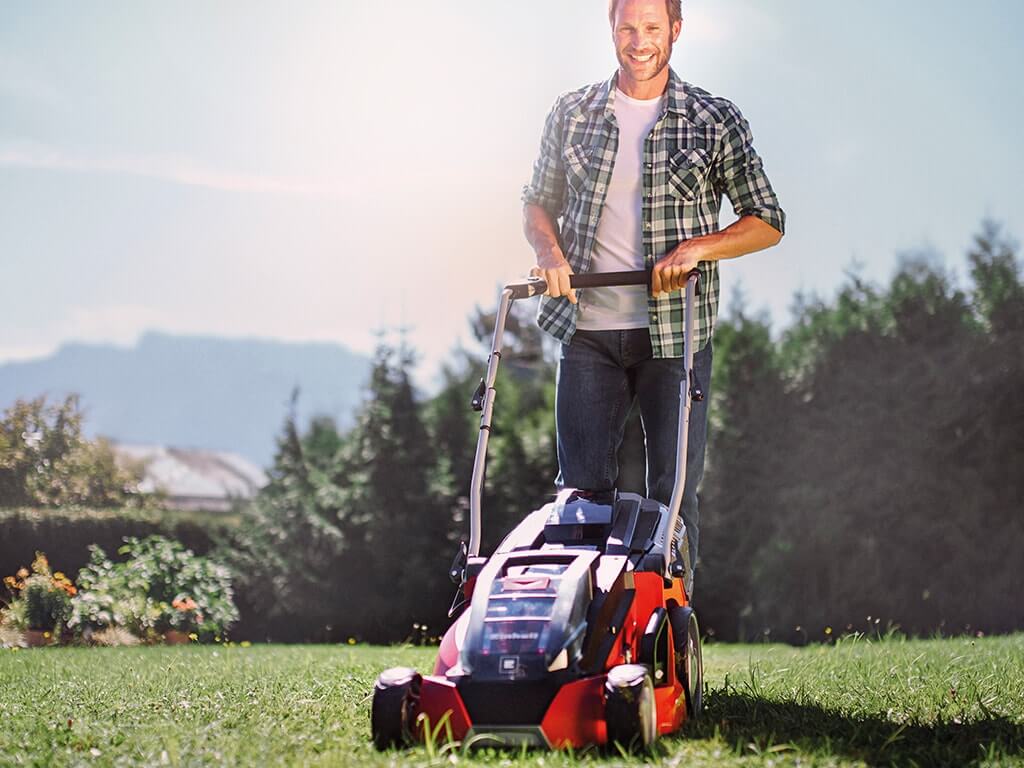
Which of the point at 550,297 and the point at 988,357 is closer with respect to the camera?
the point at 550,297

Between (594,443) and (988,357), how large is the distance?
334 inches

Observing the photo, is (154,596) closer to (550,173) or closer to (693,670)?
(550,173)

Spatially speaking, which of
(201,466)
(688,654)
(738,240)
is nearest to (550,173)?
(738,240)

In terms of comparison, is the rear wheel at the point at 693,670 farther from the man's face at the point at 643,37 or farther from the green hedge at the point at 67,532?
the green hedge at the point at 67,532

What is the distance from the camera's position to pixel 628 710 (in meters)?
2.78

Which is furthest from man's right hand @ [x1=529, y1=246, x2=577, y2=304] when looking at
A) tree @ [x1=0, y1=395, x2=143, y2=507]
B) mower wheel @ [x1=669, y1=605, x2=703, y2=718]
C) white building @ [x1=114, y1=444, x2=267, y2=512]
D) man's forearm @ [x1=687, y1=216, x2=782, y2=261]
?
white building @ [x1=114, y1=444, x2=267, y2=512]

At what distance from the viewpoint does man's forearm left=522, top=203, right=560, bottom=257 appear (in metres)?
3.79

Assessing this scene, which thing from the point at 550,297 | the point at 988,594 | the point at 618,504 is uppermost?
the point at 550,297

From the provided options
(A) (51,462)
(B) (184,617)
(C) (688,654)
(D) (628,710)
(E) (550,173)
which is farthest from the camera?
(A) (51,462)

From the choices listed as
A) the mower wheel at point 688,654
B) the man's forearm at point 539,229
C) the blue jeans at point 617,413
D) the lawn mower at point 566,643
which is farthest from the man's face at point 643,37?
the mower wheel at point 688,654

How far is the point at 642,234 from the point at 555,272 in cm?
34

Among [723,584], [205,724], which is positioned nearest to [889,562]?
[723,584]

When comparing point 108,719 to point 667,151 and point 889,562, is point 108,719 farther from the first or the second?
point 889,562

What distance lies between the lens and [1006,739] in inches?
128
